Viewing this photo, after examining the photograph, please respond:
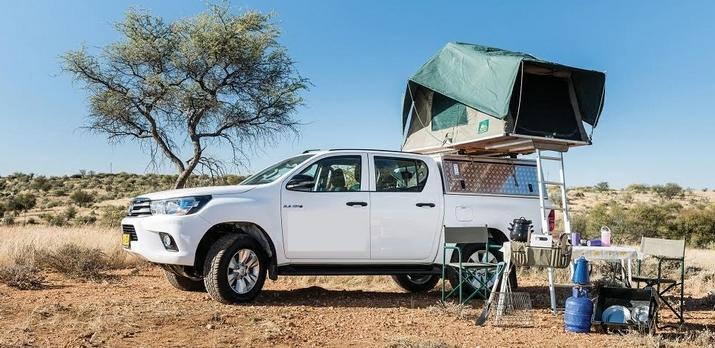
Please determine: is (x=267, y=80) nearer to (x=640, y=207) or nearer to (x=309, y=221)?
(x=309, y=221)

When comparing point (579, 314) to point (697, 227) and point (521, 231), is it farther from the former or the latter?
point (697, 227)

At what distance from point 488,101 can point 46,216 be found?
26.8 m

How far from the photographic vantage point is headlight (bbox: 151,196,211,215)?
26.2ft

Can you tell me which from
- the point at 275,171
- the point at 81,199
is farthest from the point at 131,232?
the point at 81,199

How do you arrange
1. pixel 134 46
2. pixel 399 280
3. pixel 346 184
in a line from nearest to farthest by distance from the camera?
pixel 346 184 < pixel 399 280 < pixel 134 46

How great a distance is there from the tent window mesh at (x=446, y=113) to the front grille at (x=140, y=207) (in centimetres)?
455

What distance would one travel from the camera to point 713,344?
258 inches

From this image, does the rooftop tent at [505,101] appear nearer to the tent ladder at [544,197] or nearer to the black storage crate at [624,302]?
the tent ladder at [544,197]

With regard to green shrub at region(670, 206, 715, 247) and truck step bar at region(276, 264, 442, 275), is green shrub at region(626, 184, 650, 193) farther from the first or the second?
truck step bar at region(276, 264, 442, 275)

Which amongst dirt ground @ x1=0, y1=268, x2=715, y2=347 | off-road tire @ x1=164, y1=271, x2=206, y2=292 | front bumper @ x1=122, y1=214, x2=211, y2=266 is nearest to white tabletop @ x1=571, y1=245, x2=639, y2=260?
dirt ground @ x1=0, y1=268, x2=715, y2=347

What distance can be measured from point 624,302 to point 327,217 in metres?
3.55

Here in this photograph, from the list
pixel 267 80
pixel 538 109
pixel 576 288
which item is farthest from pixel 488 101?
pixel 267 80

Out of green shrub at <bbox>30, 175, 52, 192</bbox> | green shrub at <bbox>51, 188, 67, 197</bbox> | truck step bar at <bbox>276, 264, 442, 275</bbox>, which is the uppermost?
green shrub at <bbox>30, 175, 52, 192</bbox>

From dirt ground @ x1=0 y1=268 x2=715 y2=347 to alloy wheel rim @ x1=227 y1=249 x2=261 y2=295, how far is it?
0.28m
